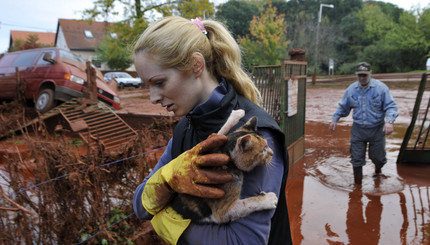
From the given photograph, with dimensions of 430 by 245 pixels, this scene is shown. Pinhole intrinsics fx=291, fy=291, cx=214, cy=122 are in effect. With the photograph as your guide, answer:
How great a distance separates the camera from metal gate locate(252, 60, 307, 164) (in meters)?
5.27

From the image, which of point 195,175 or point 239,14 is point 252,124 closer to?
point 195,175

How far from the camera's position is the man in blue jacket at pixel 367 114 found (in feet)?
16.2

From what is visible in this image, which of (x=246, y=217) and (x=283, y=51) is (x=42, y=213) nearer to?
(x=246, y=217)

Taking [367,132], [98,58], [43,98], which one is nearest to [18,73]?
[43,98]

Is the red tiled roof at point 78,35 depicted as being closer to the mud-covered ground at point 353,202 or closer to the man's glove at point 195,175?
the mud-covered ground at point 353,202

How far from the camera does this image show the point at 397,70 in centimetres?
3522

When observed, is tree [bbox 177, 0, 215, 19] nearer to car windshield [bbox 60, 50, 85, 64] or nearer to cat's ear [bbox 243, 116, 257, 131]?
car windshield [bbox 60, 50, 85, 64]

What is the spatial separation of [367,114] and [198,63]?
466 centimetres

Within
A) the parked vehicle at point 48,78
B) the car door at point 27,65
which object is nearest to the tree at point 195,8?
the parked vehicle at point 48,78

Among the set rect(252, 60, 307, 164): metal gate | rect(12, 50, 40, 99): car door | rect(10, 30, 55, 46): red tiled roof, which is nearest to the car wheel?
rect(12, 50, 40, 99): car door

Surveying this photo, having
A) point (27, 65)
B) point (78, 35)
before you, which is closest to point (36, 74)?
point (27, 65)

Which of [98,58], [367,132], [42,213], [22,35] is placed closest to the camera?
[42,213]

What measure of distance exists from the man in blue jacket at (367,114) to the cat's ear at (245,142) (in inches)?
180

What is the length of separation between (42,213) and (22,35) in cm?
6306
